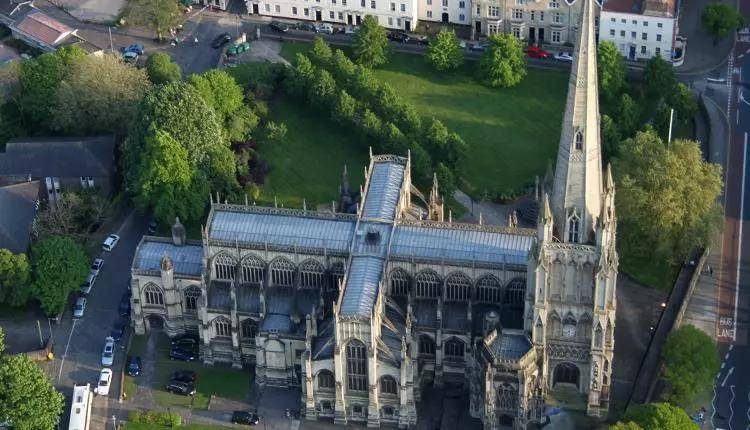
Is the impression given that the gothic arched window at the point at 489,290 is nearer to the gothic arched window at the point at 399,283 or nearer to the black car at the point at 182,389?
the gothic arched window at the point at 399,283

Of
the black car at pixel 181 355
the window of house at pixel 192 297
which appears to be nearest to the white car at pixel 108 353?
the black car at pixel 181 355

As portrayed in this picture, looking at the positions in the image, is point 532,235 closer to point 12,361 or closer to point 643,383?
point 643,383

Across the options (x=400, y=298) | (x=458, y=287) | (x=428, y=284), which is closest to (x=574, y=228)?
(x=458, y=287)

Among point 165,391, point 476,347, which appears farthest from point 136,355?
point 476,347

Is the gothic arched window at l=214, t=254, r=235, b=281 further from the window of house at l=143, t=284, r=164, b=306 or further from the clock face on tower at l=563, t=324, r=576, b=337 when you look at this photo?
the clock face on tower at l=563, t=324, r=576, b=337

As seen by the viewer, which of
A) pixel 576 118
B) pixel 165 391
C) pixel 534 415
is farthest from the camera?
pixel 165 391

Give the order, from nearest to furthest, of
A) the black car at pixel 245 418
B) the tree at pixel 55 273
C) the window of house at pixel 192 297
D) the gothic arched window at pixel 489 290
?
the gothic arched window at pixel 489 290 → the black car at pixel 245 418 → the window of house at pixel 192 297 → the tree at pixel 55 273
